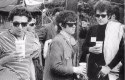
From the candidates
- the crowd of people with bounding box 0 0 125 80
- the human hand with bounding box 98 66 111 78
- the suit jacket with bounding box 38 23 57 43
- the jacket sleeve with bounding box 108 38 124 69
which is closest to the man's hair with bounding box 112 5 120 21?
the crowd of people with bounding box 0 0 125 80

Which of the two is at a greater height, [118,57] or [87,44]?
[87,44]

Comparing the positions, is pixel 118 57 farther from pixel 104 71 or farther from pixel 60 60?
pixel 60 60

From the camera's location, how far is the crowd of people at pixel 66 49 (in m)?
3.33

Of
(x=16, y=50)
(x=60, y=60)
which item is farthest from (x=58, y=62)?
(x=16, y=50)

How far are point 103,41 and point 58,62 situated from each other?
3.20 ft

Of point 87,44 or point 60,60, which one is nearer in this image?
point 60,60

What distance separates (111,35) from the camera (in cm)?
407

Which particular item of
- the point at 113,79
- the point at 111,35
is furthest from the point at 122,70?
the point at 111,35

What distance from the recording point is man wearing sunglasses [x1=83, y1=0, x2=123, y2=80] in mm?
4051

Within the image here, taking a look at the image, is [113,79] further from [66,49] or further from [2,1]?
[2,1]

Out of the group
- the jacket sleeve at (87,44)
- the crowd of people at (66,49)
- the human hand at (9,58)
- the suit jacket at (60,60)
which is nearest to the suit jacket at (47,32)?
the crowd of people at (66,49)

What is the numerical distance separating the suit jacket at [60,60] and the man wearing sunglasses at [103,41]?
687 millimetres

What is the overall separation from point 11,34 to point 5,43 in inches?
4.6

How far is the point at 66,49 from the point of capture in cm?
Result: 338
